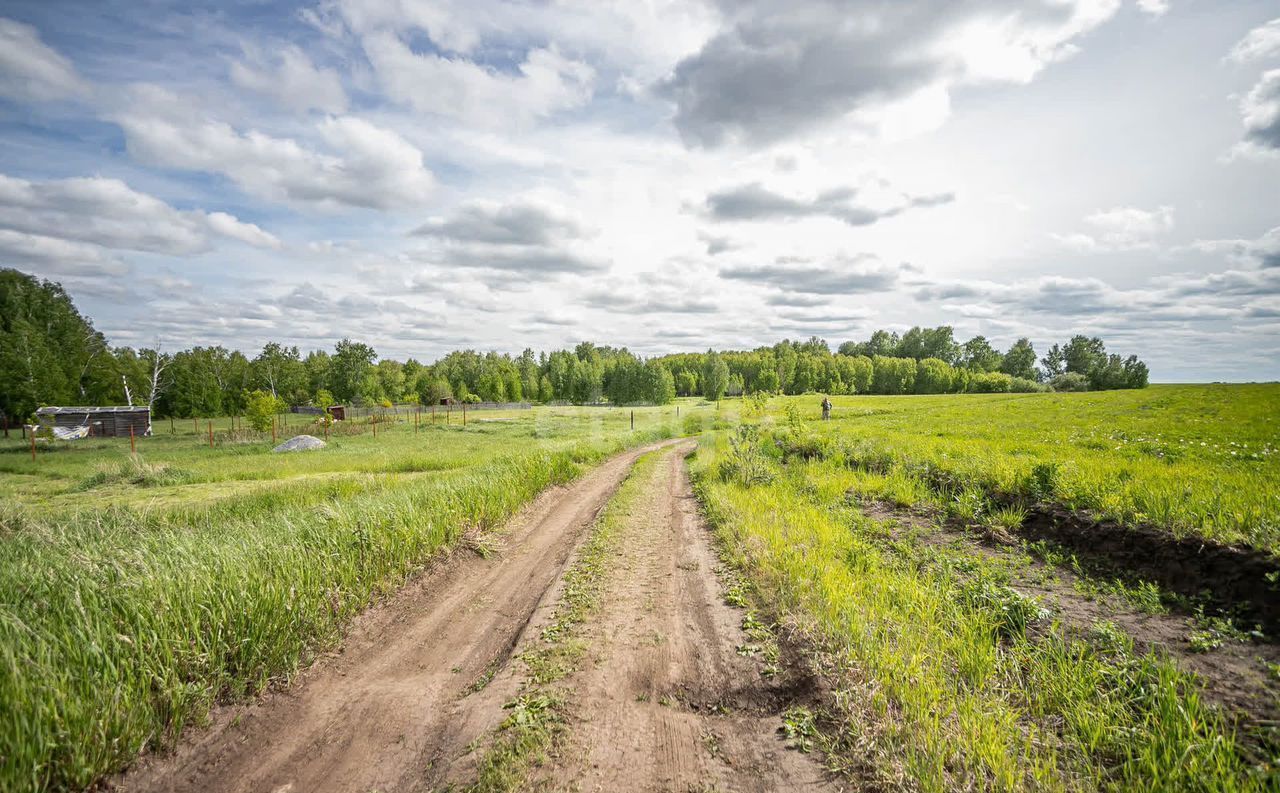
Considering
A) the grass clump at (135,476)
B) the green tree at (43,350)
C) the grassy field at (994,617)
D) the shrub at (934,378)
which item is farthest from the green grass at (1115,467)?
the shrub at (934,378)

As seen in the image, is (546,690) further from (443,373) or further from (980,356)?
(980,356)

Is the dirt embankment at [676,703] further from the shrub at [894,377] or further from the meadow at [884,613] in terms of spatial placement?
the shrub at [894,377]

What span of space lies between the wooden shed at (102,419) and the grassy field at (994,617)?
A: 5673 centimetres

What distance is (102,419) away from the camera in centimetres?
4162

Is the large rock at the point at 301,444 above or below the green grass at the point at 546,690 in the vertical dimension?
below

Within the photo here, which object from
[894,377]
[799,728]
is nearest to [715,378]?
[894,377]

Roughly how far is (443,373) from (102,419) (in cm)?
7460

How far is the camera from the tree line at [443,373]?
185 ft

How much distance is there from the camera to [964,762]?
140 inches

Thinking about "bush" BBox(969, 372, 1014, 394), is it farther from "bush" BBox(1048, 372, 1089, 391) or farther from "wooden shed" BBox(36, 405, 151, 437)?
"wooden shed" BBox(36, 405, 151, 437)

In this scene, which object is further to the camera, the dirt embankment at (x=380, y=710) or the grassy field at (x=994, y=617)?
the dirt embankment at (x=380, y=710)

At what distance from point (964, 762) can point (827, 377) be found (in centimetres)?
12402

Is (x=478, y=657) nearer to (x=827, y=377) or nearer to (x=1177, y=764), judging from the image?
(x=1177, y=764)

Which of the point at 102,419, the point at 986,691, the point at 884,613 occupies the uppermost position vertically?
the point at 102,419
